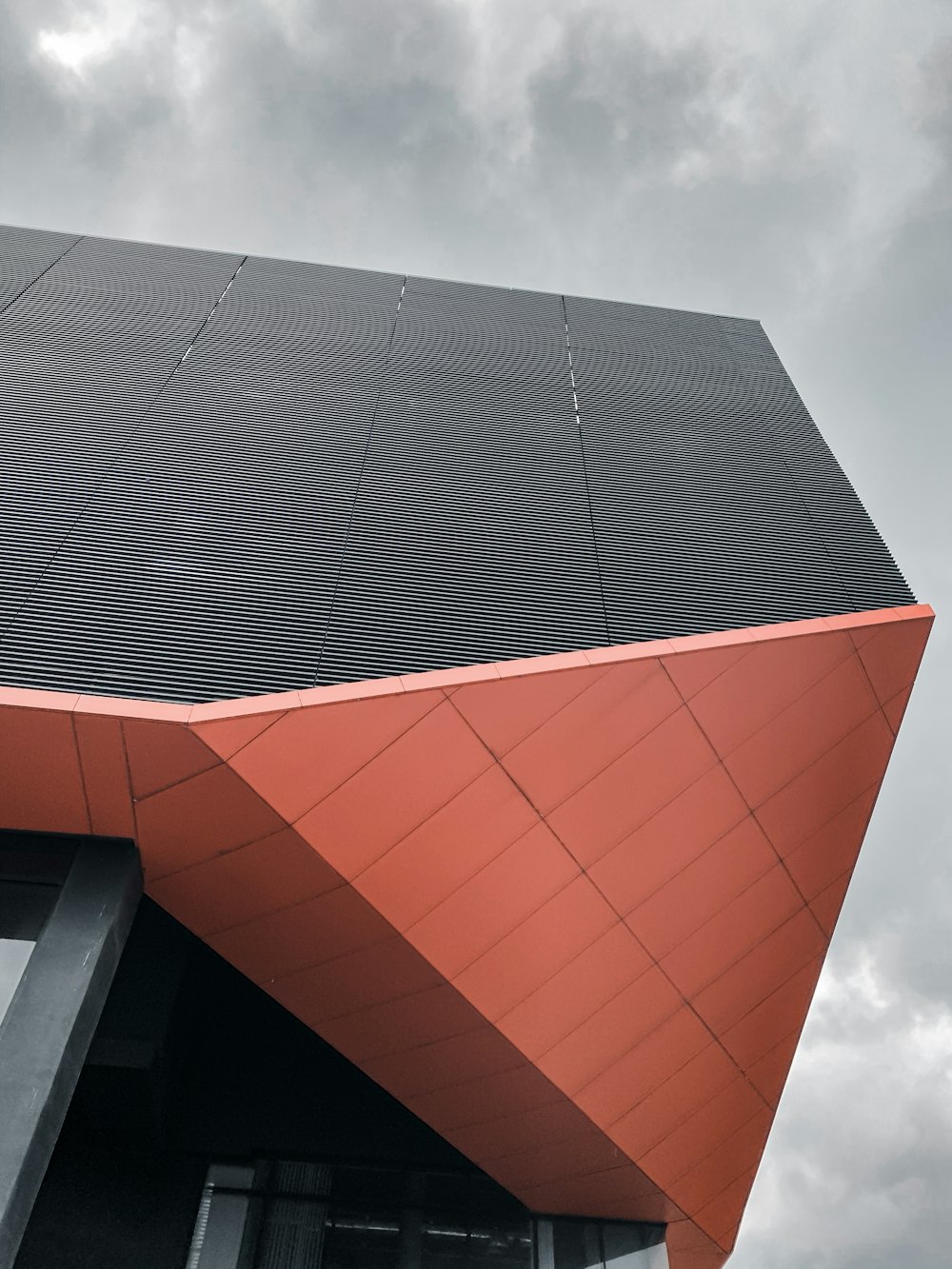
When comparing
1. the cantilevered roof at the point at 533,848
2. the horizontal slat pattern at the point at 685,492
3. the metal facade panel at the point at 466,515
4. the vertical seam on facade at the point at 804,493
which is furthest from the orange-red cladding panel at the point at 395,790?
the vertical seam on facade at the point at 804,493

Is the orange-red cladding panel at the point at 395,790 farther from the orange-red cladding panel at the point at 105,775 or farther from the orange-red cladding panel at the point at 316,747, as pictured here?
the orange-red cladding panel at the point at 105,775

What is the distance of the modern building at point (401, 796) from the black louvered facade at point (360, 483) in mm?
47

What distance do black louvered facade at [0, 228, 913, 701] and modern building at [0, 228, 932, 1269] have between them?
5 cm

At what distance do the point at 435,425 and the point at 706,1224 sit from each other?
925cm

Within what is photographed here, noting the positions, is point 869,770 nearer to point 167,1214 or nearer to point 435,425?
point 435,425

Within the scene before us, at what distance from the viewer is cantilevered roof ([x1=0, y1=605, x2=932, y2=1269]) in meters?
6.34

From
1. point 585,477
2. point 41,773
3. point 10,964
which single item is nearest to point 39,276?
point 585,477

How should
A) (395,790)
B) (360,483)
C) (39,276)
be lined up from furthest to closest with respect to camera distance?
(39,276) → (360,483) → (395,790)

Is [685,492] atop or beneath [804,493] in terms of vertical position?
beneath

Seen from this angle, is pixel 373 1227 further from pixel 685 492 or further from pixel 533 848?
pixel 685 492

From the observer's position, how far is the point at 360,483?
920cm

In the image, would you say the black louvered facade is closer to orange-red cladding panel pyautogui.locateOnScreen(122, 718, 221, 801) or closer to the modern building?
the modern building

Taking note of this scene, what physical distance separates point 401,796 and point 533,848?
46.8 inches

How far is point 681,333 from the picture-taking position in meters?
14.3
